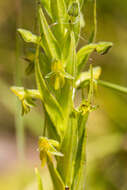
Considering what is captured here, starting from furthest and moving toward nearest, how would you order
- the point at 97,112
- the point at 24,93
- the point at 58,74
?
1. the point at 97,112
2. the point at 24,93
3. the point at 58,74

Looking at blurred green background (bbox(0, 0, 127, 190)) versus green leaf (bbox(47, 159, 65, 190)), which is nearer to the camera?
green leaf (bbox(47, 159, 65, 190))

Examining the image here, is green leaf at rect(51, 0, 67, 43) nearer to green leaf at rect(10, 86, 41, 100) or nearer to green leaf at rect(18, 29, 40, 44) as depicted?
green leaf at rect(18, 29, 40, 44)

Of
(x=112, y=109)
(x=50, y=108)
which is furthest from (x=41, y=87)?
(x=112, y=109)

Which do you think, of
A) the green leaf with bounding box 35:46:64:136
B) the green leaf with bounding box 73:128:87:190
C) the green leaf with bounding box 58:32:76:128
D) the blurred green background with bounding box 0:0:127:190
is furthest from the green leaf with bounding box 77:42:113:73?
the blurred green background with bounding box 0:0:127:190

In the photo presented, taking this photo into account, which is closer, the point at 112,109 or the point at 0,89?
the point at 0,89

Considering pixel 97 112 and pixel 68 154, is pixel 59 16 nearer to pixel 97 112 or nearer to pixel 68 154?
pixel 68 154

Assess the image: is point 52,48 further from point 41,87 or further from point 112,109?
point 112,109

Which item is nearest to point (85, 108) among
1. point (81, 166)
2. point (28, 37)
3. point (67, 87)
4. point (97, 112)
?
point (67, 87)
